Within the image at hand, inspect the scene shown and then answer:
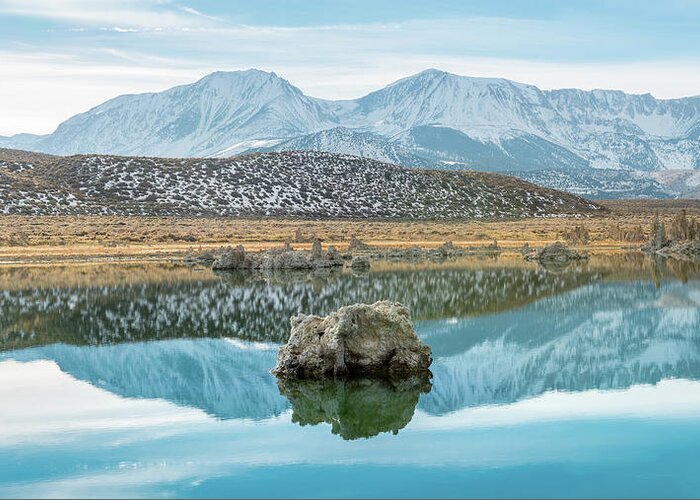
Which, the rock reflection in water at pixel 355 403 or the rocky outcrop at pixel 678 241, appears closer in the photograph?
the rock reflection in water at pixel 355 403

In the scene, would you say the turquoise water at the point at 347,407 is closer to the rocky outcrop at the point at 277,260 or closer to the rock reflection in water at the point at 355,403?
the rock reflection in water at the point at 355,403

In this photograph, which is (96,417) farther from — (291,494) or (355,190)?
A: (355,190)

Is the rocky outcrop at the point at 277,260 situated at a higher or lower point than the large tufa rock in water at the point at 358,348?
lower

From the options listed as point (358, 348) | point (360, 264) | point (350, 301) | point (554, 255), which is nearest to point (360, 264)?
point (360, 264)

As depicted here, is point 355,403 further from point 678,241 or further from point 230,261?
point 678,241

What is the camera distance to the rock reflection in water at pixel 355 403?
57.4 feet

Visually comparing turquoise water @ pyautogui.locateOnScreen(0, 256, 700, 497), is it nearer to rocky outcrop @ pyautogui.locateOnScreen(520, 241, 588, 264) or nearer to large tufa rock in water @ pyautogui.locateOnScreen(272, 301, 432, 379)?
large tufa rock in water @ pyautogui.locateOnScreen(272, 301, 432, 379)

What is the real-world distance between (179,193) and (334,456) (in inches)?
5749

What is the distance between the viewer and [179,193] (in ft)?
516

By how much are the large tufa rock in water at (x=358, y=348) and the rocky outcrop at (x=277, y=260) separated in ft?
119

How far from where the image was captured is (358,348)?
22.1m

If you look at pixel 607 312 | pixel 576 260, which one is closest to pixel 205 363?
pixel 607 312

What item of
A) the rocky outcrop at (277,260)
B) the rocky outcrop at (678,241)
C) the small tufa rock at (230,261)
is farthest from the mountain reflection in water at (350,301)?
the rocky outcrop at (678,241)

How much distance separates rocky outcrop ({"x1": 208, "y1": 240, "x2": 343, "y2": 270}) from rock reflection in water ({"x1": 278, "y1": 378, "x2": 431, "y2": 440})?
37241 millimetres
